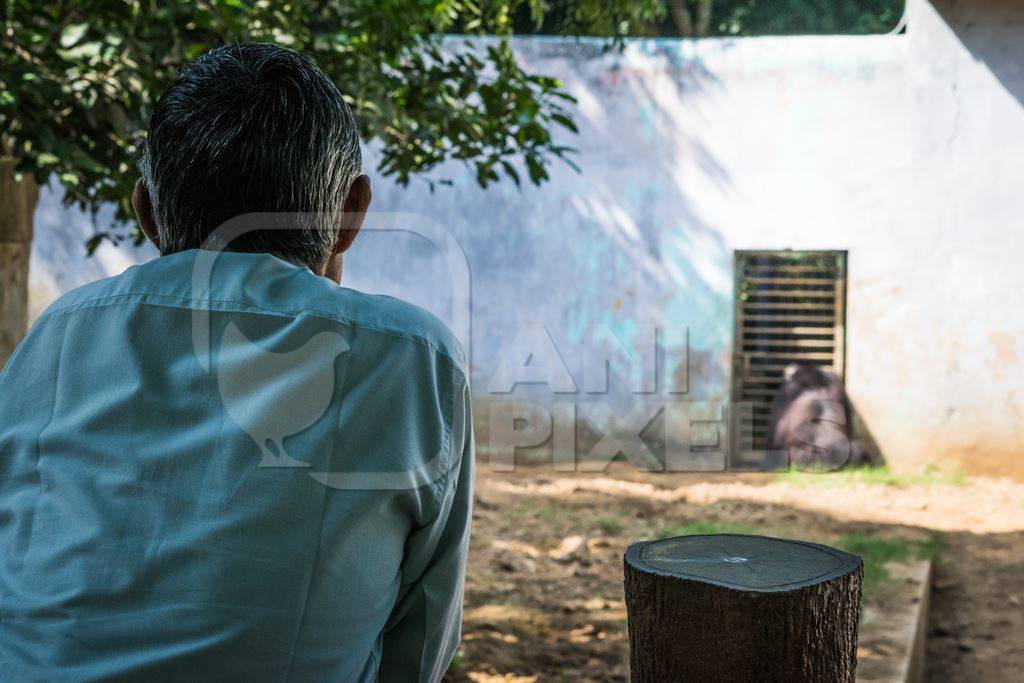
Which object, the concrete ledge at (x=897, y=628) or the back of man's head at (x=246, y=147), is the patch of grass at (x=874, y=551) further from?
the back of man's head at (x=246, y=147)

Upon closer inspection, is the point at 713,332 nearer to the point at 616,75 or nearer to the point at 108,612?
the point at 616,75

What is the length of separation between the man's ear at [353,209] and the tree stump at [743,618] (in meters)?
0.82

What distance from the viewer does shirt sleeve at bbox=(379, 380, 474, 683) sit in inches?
53.5

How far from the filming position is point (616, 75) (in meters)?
7.77

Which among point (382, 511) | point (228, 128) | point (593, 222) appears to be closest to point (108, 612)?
point (382, 511)

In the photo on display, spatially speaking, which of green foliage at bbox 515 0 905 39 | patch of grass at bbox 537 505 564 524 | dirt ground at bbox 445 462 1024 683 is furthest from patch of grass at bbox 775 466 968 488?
green foliage at bbox 515 0 905 39

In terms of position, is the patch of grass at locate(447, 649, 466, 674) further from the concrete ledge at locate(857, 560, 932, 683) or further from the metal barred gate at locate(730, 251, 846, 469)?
the metal barred gate at locate(730, 251, 846, 469)

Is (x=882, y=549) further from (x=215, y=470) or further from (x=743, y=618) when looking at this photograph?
(x=215, y=470)

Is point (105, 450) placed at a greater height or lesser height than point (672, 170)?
lesser

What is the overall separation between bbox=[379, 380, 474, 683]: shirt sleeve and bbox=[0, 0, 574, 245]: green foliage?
6.89 feet

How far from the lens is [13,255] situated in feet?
14.4

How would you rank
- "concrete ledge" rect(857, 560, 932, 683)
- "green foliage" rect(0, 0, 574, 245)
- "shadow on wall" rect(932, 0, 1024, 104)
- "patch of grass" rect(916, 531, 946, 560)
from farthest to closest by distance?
"shadow on wall" rect(932, 0, 1024, 104) → "patch of grass" rect(916, 531, 946, 560) → "concrete ledge" rect(857, 560, 932, 683) → "green foliage" rect(0, 0, 574, 245)

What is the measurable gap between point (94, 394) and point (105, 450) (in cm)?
7

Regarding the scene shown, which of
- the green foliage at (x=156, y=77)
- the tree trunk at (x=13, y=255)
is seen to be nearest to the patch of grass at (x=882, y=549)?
the green foliage at (x=156, y=77)
